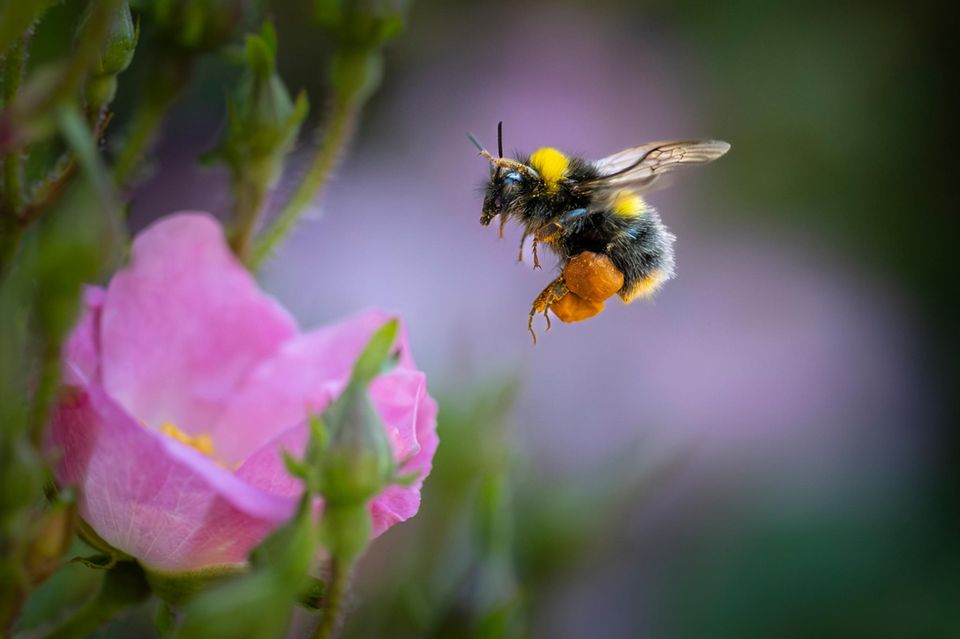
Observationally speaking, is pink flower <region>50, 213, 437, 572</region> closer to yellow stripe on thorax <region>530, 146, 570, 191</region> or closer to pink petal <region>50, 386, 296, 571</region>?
pink petal <region>50, 386, 296, 571</region>

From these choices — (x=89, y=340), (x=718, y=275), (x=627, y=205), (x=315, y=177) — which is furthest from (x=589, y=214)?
(x=718, y=275)

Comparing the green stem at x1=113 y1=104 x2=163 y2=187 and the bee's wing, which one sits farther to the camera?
the bee's wing

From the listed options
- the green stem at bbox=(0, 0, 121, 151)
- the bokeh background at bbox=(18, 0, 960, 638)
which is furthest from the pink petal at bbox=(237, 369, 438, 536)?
the bokeh background at bbox=(18, 0, 960, 638)

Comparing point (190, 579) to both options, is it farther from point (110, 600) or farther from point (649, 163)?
point (649, 163)

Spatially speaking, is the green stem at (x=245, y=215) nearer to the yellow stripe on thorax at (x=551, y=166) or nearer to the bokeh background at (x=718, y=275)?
the yellow stripe on thorax at (x=551, y=166)

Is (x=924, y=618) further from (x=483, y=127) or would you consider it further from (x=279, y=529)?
(x=279, y=529)

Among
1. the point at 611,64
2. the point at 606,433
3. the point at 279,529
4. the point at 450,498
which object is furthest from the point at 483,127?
the point at 279,529

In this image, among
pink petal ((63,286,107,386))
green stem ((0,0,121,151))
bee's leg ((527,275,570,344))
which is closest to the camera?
green stem ((0,0,121,151))
